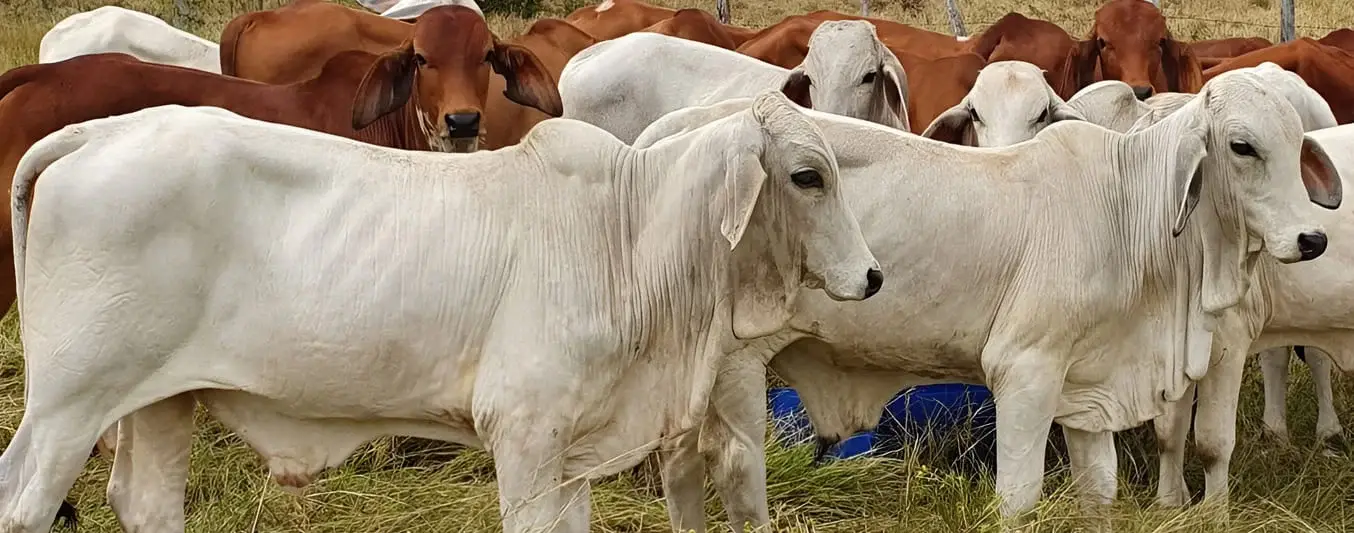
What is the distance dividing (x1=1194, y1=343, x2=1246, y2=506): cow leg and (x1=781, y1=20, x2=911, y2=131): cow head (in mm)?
1485

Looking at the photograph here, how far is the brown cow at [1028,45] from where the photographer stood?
7562 millimetres

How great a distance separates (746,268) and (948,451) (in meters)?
Answer: 1.98

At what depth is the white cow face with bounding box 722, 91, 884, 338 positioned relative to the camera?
11.2ft

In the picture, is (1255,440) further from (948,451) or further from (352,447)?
(352,447)

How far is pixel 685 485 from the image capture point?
422 cm

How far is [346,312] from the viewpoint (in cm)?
338

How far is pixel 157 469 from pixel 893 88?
3.12m

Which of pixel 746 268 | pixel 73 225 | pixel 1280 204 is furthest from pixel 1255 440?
pixel 73 225

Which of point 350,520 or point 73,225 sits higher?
point 73,225

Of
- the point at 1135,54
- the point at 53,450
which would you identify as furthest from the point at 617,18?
the point at 53,450

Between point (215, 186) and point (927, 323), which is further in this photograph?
point (927, 323)

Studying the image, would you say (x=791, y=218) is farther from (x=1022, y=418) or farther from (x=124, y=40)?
(x=124, y=40)

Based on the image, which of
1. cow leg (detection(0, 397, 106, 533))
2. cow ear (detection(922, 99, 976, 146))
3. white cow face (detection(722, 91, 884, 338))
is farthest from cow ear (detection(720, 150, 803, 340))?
cow ear (detection(922, 99, 976, 146))

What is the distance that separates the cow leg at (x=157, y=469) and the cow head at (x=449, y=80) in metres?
1.79
